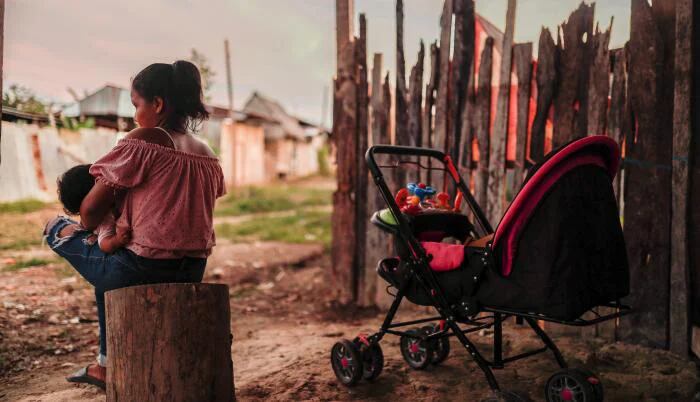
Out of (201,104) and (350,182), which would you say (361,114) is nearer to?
(350,182)

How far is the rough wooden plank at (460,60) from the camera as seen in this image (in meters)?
4.15

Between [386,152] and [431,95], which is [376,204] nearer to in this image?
[431,95]

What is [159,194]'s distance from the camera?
250 cm

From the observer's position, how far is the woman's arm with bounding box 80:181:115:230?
243 cm

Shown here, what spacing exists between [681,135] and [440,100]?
1722 mm

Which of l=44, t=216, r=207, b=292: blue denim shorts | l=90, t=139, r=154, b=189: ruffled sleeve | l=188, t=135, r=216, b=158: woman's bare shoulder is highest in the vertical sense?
l=188, t=135, r=216, b=158: woman's bare shoulder

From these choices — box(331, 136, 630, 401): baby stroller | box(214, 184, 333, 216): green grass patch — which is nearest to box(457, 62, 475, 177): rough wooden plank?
box(331, 136, 630, 401): baby stroller

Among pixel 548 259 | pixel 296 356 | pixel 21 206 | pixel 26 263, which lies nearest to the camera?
pixel 548 259

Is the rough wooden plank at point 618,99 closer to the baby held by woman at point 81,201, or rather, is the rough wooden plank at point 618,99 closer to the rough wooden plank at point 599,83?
the rough wooden plank at point 599,83

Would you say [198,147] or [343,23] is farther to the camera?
[343,23]

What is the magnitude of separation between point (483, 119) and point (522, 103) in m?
0.33

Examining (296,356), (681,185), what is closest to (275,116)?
(296,356)

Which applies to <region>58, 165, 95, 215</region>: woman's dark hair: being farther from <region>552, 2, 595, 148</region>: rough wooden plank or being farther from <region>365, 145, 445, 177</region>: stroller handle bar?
<region>552, 2, 595, 148</region>: rough wooden plank

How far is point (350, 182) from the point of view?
4.85 metres
